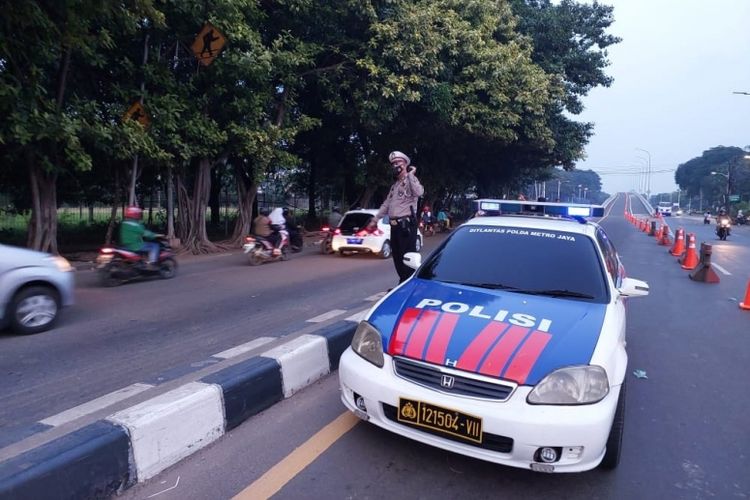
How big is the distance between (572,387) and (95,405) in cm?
321

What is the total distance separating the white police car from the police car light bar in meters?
3.47

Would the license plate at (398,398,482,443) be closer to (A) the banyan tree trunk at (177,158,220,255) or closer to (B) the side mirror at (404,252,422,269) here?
(B) the side mirror at (404,252,422,269)

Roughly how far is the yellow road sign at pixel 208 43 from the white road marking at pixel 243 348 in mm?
8198

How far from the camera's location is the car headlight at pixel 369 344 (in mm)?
3286

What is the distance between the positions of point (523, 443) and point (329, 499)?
104cm

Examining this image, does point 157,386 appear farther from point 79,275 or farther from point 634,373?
point 79,275

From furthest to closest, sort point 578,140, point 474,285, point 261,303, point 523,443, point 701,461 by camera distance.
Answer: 1. point 578,140
2. point 261,303
3. point 474,285
4. point 701,461
5. point 523,443

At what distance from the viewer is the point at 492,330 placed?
3211 mm

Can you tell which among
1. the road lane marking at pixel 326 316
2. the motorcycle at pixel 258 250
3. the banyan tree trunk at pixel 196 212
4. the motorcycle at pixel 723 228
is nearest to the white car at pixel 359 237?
the motorcycle at pixel 258 250

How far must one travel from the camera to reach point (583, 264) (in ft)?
13.7

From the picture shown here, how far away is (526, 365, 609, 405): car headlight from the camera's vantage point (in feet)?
9.36

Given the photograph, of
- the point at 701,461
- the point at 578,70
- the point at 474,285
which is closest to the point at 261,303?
the point at 474,285

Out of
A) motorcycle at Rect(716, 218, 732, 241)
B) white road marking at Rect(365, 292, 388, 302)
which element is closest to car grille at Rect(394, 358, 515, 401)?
white road marking at Rect(365, 292, 388, 302)

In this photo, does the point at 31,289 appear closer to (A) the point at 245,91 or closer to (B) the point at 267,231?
(B) the point at 267,231
